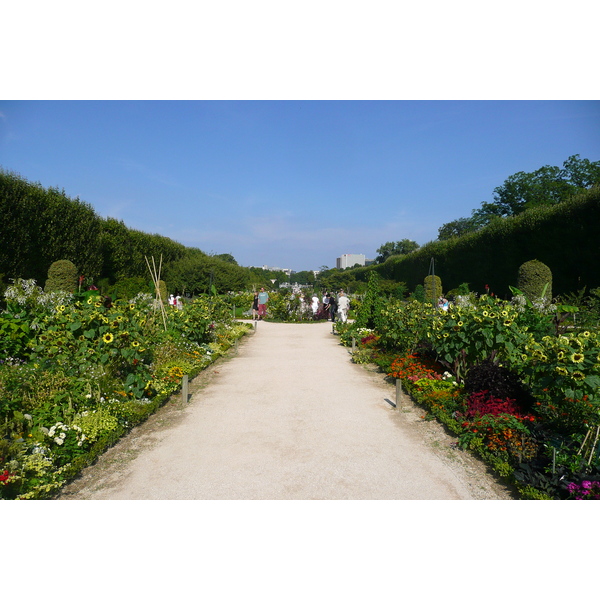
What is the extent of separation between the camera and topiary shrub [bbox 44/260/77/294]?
1423 cm

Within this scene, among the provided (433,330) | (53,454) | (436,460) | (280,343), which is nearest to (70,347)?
(53,454)

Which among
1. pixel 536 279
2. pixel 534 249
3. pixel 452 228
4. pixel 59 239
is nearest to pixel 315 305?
pixel 536 279

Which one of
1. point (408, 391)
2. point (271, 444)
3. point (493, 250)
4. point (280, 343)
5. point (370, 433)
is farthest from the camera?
point (493, 250)

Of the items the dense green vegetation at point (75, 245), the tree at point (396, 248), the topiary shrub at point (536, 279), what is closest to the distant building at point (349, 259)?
the tree at point (396, 248)

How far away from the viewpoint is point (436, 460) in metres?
3.87

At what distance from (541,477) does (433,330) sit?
3.42m

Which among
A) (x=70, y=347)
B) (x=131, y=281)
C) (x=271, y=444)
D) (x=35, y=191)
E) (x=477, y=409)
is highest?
(x=35, y=191)

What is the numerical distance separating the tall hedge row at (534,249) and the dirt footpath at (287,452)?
10612 millimetres

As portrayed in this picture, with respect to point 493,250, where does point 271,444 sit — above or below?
below

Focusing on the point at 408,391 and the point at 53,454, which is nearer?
the point at 53,454

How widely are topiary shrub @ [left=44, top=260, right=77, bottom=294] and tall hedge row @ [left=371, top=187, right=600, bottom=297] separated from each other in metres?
17.9

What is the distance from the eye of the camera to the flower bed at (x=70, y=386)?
3309 millimetres

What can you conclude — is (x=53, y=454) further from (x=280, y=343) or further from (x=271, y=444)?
(x=280, y=343)

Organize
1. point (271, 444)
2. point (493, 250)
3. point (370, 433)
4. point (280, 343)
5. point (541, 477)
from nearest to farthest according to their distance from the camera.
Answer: point (541, 477)
point (271, 444)
point (370, 433)
point (280, 343)
point (493, 250)
